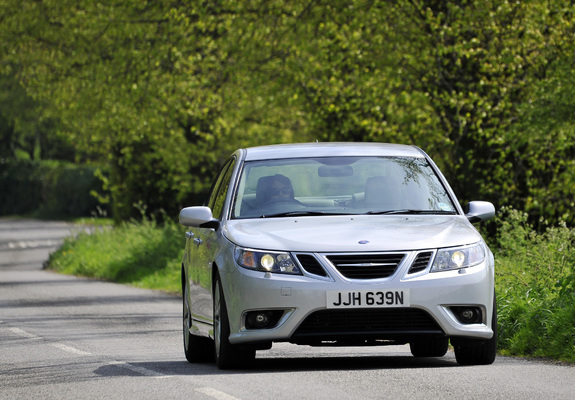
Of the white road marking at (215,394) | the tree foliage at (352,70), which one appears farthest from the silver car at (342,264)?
the tree foliage at (352,70)

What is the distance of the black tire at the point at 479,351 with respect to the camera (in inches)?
367

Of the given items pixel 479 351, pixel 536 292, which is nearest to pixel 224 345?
pixel 479 351

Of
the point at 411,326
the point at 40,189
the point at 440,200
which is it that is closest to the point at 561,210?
the point at 440,200

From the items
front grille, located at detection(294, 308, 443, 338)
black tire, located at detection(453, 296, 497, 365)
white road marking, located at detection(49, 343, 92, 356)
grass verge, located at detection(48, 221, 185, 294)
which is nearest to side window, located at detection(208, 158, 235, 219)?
front grille, located at detection(294, 308, 443, 338)

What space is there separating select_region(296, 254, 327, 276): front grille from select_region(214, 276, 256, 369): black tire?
76cm

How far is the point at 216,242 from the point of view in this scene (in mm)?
9711

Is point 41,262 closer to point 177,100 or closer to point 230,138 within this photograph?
point 230,138

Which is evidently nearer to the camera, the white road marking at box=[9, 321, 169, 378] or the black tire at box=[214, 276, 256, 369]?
the black tire at box=[214, 276, 256, 369]

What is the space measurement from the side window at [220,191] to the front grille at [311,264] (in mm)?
1422

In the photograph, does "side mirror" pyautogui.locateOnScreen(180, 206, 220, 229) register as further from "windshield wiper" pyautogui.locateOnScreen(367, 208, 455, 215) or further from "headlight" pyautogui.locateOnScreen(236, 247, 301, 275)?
"windshield wiper" pyautogui.locateOnScreen(367, 208, 455, 215)

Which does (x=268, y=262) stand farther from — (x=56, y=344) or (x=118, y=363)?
(x=56, y=344)

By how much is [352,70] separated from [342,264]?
13957 mm

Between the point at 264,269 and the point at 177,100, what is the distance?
54.7 ft

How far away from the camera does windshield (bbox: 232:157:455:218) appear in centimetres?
991
